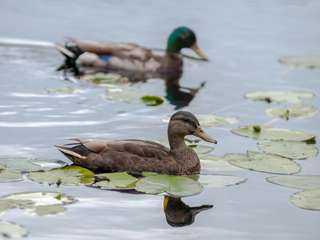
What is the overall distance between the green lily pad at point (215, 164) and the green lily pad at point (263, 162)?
2.8 inches

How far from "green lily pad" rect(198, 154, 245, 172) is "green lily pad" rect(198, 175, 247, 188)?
26 cm

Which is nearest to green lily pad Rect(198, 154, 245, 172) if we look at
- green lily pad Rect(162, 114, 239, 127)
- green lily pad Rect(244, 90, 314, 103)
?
green lily pad Rect(162, 114, 239, 127)

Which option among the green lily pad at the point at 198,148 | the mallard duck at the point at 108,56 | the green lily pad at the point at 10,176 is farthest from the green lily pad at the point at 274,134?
the mallard duck at the point at 108,56

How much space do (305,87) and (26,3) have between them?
29.7ft

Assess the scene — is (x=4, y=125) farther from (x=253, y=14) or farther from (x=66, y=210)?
(x=253, y=14)

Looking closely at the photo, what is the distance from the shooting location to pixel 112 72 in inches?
→ 466

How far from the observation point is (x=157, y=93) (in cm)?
1050

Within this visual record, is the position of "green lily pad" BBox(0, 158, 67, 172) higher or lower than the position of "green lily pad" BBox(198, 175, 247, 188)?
higher

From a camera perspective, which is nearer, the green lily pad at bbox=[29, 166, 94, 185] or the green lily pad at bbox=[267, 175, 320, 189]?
the green lily pad at bbox=[29, 166, 94, 185]

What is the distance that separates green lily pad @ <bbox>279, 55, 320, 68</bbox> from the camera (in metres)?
12.4

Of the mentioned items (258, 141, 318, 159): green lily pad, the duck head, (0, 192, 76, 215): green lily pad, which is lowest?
(0, 192, 76, 215): green lily pad

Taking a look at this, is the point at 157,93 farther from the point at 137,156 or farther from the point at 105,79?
the point at 137,156

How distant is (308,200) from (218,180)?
1.05 meters

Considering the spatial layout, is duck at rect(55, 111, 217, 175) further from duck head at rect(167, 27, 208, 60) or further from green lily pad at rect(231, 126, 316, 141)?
duck head at rect(167, 27, 208, 60)
